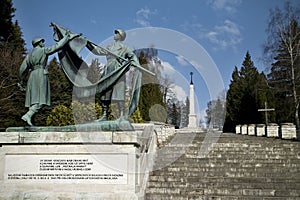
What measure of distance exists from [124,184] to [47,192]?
1705mm

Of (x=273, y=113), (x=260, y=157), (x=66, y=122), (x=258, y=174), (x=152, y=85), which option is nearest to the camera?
(x=258, y=174)

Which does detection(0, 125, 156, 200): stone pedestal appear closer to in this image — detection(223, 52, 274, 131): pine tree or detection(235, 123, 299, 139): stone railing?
detection(235, 123, 299, 139): stone railing

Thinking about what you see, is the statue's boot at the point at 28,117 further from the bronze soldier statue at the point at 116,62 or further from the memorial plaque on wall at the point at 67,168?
the bronze soldier statue at the point at 116,62

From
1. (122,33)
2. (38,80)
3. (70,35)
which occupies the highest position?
(122,33)

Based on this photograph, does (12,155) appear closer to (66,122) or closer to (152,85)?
(66,122)

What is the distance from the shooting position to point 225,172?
32.8 feet

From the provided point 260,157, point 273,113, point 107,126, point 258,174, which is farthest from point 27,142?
point 273,113

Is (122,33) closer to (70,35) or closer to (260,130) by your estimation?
(70,35)

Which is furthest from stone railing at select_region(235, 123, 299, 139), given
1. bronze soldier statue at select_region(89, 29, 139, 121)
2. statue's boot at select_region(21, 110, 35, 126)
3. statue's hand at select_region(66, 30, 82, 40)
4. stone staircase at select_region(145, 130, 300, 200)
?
statue's boot at select_region(21, 110, 35, 126)

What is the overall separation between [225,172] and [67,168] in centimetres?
490

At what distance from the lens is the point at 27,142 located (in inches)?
294

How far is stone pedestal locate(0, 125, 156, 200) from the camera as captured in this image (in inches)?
285

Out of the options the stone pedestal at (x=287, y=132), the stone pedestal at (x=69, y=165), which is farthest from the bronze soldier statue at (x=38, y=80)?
the stone pedestal at (x=287, y=132)

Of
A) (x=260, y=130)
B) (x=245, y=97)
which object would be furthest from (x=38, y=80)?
(x=245, y=97)
